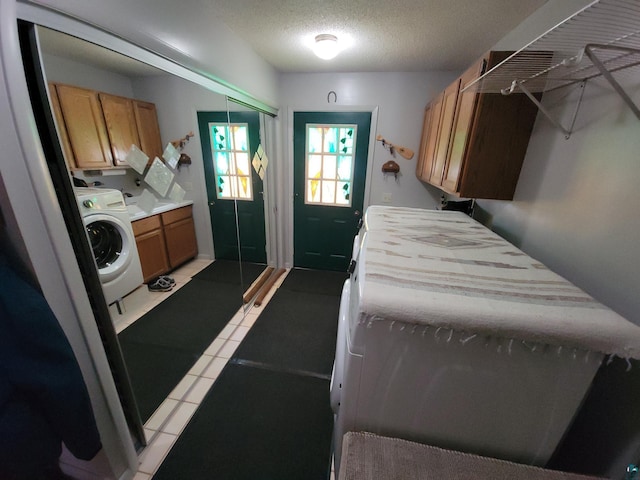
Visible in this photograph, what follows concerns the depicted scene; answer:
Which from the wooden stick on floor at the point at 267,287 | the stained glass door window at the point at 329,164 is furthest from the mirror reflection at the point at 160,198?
the stained glass door window at the point at 329,164

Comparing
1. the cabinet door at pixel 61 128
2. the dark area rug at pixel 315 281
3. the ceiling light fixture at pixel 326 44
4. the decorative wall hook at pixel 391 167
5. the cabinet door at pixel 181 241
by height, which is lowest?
the dark area rug at pixel 315 281

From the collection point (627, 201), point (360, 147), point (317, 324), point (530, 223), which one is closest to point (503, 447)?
point (627, 201)

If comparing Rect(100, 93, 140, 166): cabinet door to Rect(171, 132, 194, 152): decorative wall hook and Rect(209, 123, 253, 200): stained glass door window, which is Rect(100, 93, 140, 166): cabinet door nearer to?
Rect(171, 132, 194, 152): decorative wall hook

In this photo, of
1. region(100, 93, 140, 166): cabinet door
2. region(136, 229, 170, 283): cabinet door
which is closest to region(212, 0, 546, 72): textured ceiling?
region(100, 93, 140, 166): cabinet door

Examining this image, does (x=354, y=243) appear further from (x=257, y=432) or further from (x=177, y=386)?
(x=177, y=386)

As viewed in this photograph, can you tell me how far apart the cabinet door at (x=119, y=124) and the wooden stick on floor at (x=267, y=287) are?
171cm

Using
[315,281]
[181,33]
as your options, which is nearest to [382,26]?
[181,33]

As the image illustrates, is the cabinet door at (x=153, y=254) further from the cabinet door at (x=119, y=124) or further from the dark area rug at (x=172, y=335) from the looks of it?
the cabinet door at (x=119, y=124)

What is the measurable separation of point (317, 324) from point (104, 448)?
1.54 meters

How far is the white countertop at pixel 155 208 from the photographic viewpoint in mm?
1659

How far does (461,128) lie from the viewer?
1.40 metres

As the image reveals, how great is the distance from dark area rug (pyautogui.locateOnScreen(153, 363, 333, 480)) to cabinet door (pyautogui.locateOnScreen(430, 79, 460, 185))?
1.77m

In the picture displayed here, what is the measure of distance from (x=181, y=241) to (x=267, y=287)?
1.05m

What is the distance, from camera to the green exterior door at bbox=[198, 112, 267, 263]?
228 cm
